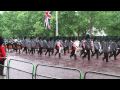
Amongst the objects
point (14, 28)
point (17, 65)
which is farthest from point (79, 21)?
point (17, 65)

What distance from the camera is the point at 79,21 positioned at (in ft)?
130

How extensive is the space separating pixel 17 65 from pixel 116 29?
3307 centimetres

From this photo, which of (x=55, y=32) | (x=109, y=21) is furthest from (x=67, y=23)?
(x=109, y=21)

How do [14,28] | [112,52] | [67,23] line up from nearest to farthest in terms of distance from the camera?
[112,52], [67,23], [14,28]
